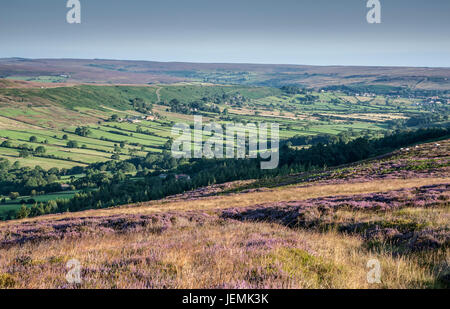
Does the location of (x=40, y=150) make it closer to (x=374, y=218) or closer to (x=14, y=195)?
(x=14, y=195)

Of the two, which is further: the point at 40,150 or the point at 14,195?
the point at 40,150

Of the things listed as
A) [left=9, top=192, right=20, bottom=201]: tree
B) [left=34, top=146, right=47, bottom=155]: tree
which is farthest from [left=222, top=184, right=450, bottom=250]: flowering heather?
[left=34, top=146, right=47, bottom=155]: tree

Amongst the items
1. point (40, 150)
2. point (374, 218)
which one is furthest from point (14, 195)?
point (374, 218)

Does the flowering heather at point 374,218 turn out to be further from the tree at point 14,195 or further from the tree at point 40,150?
the tree at point 40,150

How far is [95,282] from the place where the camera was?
6734mm

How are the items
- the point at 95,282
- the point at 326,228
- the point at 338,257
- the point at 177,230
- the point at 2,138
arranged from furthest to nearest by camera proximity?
the point at 2,138 < the point at 177,230 < the point at 326,228 < the point at 338,257 < the point at 95,282

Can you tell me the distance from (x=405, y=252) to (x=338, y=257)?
83.0 inches

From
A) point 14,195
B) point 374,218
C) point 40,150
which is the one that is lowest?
point 14,195

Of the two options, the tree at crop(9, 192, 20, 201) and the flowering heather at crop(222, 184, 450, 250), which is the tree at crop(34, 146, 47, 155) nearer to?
the tree at crop(9, 192, 20, 201)

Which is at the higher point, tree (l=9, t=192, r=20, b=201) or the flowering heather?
the flowering heather
